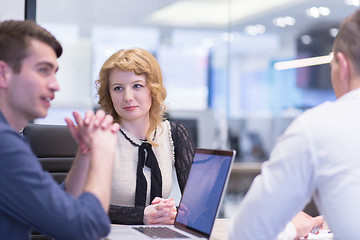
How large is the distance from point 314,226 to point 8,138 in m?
1.09

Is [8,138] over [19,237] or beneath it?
over

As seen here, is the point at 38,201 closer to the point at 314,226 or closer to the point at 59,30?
the point at 314,226

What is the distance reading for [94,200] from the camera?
1.36 meters

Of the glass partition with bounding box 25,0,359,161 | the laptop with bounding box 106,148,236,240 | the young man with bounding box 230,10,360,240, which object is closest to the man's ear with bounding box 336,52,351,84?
the young man with bounding box 230,10,360,240

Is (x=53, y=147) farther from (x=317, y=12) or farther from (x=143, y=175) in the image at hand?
(x=317, y=12)

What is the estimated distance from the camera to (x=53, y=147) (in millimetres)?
2783

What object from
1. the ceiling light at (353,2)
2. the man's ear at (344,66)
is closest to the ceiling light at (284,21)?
the ceiling light at (353,2)

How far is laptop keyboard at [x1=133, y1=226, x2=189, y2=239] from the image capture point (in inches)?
71.7

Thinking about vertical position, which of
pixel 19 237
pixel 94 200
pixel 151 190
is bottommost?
pixel 151 190

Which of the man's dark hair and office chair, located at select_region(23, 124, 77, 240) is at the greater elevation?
the man's dark hair

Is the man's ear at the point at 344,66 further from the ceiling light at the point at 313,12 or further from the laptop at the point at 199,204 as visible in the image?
the ceiling light at the point at 313,12

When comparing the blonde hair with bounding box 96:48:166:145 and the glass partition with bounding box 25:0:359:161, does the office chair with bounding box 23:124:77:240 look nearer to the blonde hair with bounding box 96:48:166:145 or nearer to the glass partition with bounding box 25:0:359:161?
the blonde hair with bounding box 96:48:166:145

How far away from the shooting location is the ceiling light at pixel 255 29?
7.52 metres

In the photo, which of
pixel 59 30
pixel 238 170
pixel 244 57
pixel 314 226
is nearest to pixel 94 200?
pixel 314 226
